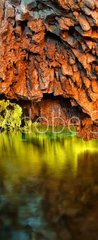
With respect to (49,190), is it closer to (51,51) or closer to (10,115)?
(51,51)

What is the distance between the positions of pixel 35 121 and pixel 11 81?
382 centimetres

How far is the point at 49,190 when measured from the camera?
12062 millimetres

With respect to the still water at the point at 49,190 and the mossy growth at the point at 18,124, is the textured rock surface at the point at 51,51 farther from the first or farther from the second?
the still water at the point at 49,190

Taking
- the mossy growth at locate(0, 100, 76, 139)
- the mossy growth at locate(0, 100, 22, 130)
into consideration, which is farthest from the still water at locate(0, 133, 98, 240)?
the mossy growth at locate(0, 100, 22, 130)

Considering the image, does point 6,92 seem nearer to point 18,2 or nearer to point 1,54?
point 1,54

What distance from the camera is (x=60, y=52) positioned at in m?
17.6

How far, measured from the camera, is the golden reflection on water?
14.1m

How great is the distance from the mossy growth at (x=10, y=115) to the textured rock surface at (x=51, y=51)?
1171 millimetres

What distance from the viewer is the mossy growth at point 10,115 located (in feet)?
67.4

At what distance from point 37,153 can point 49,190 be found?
4.63m

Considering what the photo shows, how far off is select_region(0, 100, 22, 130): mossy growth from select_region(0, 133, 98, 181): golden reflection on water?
2.60 ft

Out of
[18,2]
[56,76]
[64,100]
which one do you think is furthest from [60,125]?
[18,2]

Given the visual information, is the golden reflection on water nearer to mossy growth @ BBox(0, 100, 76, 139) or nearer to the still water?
the still water

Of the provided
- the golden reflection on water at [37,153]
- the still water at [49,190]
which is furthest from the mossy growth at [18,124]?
the still water at [49,190]
